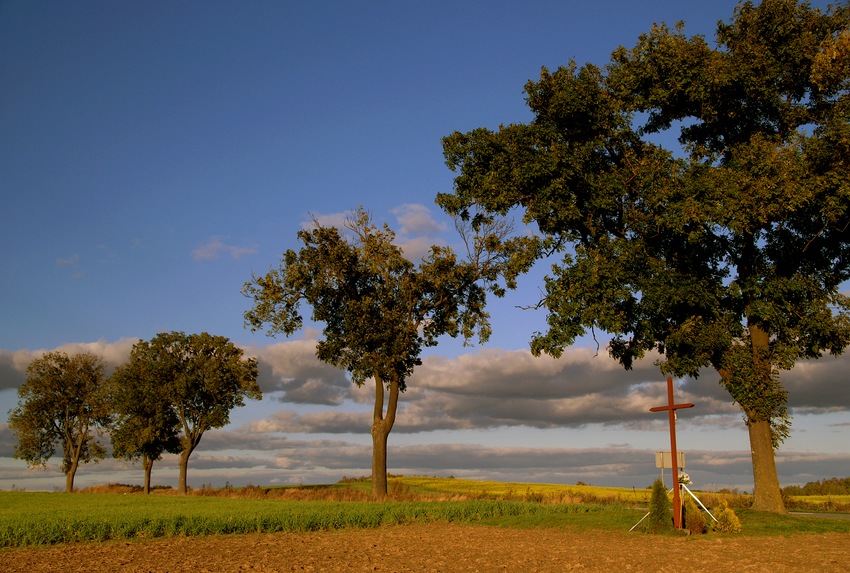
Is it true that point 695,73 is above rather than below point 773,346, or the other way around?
above

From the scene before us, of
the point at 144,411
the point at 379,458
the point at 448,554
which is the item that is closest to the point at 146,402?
the point at 144,411

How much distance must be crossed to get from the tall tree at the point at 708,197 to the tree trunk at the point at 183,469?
1577 inches

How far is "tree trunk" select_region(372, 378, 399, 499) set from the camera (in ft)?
130

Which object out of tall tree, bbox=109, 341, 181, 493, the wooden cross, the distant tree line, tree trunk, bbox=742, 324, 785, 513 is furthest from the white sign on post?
tall tree, bbox=109, 341, 181, 493

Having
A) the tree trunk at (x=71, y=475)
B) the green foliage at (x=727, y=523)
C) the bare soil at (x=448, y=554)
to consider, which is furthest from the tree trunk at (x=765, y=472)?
the tree trunk at (x=71, y=475)

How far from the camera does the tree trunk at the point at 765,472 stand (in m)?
27.1

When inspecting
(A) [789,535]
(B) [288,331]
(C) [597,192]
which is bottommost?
(A) [789,535]

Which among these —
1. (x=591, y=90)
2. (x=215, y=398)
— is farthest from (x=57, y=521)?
(x=215, y=398)

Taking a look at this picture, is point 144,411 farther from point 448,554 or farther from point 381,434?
point 448,554

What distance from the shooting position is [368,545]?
69.6 ft

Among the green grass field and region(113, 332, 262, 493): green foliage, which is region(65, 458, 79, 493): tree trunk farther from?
the green grass field

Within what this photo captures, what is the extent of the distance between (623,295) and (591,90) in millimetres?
9237

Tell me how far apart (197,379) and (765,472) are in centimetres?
4634

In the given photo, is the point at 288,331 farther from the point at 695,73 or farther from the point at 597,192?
the point at 695,73
